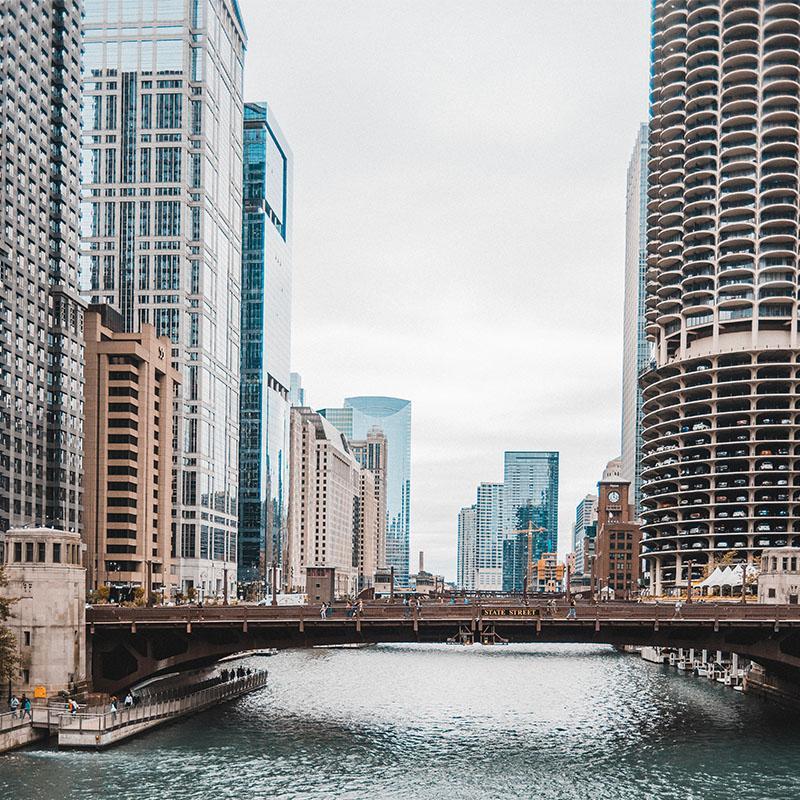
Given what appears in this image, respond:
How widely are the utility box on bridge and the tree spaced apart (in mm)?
1609

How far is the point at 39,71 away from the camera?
6457 inches

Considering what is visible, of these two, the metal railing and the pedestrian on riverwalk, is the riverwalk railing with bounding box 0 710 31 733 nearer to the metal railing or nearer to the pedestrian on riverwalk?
the pedestrian on riverwalk

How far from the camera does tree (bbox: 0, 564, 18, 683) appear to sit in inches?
3334

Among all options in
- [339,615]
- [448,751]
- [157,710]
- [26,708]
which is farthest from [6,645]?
[448,751]

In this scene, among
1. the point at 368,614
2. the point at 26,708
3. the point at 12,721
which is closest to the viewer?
the point at 12,721

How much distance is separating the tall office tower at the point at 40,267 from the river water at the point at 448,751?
51.8m

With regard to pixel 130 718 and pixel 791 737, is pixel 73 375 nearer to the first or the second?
pixel 130 718

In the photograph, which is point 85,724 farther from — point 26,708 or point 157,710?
point 157,710

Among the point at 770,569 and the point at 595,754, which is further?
the point at 770,569

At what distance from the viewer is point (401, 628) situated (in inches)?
3789

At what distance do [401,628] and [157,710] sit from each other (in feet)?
70.2

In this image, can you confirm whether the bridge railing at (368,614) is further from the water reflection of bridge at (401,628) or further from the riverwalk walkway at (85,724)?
the riverwalk walkway at (85,724)

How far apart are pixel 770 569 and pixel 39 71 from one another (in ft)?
395

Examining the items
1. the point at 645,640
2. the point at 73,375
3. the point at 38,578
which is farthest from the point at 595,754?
the point at 73,375
